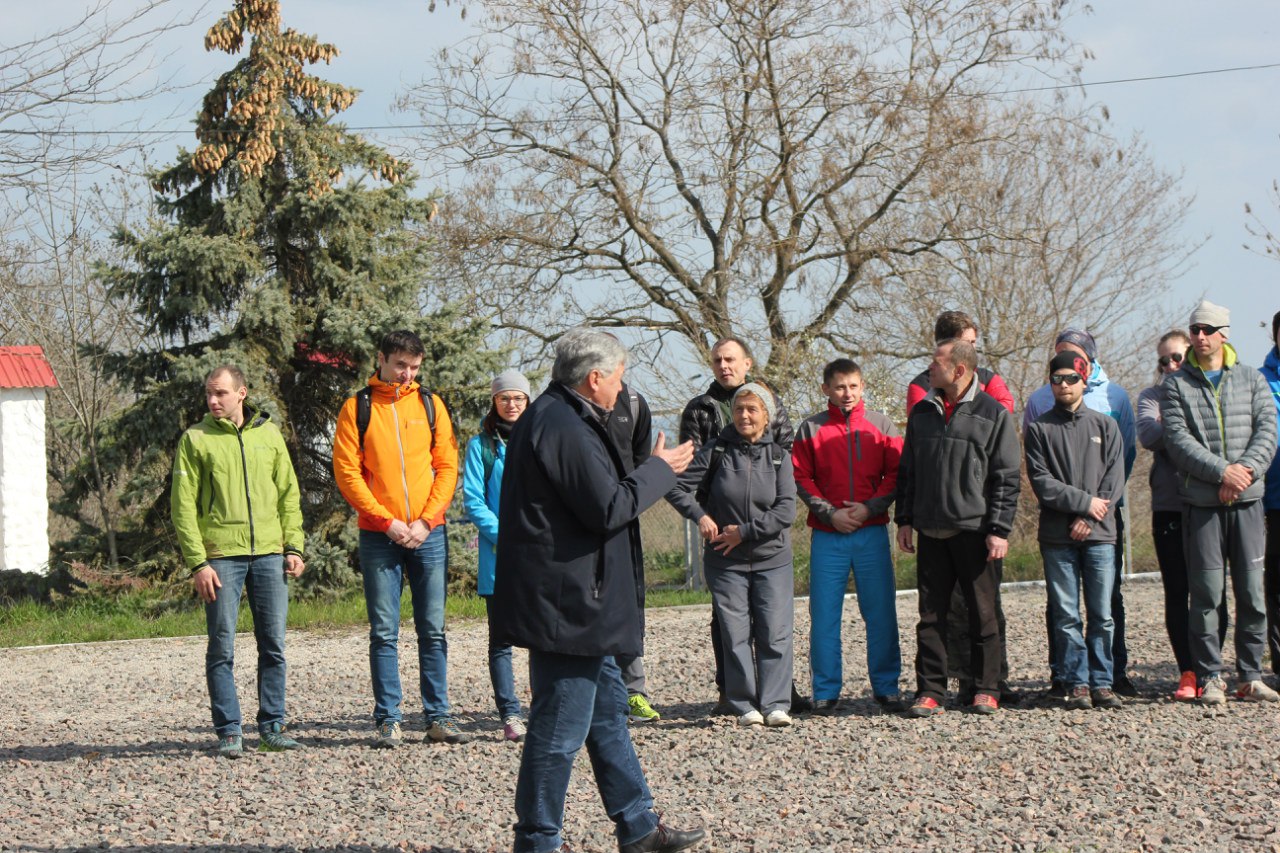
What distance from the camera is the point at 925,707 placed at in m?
6.97

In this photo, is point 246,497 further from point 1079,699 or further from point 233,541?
point 1079,699

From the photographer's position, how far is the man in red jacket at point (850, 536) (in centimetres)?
736

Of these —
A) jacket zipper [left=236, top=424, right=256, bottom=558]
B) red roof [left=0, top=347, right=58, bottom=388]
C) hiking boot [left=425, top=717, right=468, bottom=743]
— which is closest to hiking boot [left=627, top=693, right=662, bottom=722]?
hiking boot [left=425, top=717, right=468, bottom=743]

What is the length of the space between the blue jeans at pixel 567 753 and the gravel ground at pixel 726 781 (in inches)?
15.7

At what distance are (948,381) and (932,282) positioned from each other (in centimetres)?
1333

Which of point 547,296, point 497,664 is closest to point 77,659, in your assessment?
point 497,664

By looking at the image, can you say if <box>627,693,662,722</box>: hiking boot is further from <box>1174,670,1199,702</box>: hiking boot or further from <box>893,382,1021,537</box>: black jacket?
<box>1174,670,1199,702</box>: hiking boot

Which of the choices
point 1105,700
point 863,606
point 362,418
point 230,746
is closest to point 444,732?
point 230,746

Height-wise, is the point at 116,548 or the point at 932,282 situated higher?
the point at 932,282

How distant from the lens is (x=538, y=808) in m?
4.28

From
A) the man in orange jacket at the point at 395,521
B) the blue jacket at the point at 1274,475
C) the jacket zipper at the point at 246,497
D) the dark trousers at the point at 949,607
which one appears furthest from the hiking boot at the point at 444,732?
the blue jacket at the point at 1274,475

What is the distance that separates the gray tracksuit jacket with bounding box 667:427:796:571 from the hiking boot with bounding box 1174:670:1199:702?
87.7 inches

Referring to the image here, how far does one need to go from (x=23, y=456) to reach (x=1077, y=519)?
16040 millimetres

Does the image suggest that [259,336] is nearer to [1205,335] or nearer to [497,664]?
[497,664]
